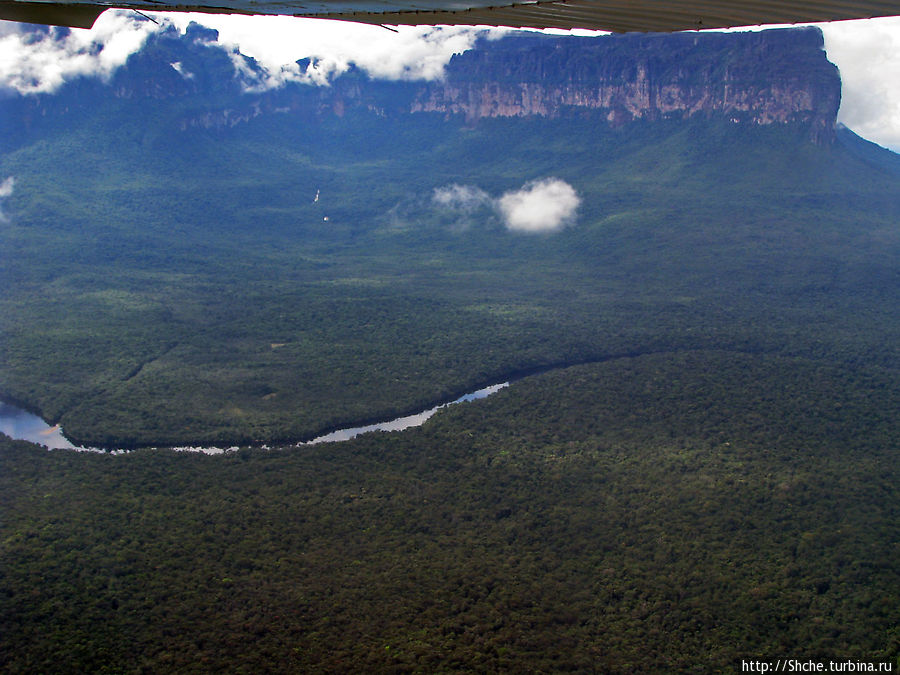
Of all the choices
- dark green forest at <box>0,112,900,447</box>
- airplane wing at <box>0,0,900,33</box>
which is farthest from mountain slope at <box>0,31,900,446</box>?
airplane wing at <box>0,0,900,33</box>

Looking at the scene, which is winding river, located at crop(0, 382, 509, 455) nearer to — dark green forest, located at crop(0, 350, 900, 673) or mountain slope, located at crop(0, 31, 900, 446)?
mountain slope, located at crop(0, 31, 900, 446)

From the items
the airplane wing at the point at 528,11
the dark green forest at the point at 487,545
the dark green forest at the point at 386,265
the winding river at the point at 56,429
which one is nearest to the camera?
the airplane wing at the point at 528,11

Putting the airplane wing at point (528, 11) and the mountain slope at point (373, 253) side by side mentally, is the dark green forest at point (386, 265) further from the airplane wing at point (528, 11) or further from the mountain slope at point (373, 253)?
the airplane wing at point (528, 11)

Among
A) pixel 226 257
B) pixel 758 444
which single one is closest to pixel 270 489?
pixel 758 444

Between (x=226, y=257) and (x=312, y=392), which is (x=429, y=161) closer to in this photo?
(x=226, y=257)

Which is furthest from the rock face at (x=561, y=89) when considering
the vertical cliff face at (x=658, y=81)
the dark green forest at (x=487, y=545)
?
the dark green forest at (x=487, y=545)

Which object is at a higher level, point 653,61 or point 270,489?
point 653,61
